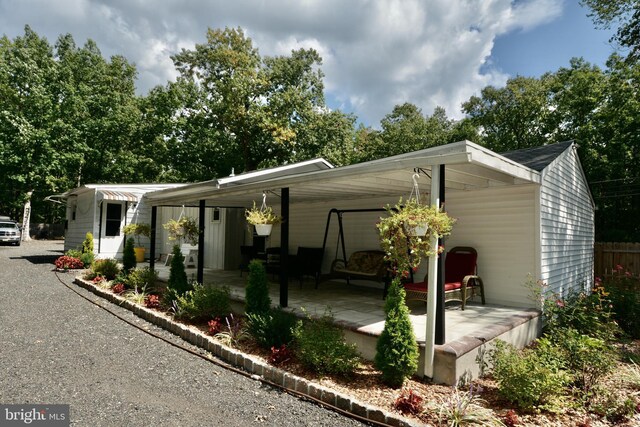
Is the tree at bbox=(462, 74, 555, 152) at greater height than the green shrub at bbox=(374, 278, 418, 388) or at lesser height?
greater

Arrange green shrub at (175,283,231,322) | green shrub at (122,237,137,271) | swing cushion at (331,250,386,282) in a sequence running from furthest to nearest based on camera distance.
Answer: green shrub at (122,237,137,271) < swing cushion at (331,250,386,282) < green shrub at (175,283,231,322)

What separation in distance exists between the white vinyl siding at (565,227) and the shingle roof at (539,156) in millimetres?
114

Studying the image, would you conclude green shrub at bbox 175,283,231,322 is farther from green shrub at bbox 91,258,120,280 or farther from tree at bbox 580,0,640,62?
tree at bbox 580,0,640,62

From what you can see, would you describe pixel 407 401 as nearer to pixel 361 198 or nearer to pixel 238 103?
pixel 361 198

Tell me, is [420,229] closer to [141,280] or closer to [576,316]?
[576,316]

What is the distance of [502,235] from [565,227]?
1717 millimetres

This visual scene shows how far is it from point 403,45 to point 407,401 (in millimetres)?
12025

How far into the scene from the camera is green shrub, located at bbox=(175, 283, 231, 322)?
18.3 feet

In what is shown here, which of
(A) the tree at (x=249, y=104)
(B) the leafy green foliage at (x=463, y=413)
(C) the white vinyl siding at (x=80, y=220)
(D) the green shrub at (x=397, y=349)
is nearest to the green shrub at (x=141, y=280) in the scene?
(D) the green shrub at (x=397, y=349)

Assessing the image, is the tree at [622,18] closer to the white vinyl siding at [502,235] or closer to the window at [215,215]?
the white vinyl siding at [502,235]

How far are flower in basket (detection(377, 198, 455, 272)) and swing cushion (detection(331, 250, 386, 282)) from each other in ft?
10.3

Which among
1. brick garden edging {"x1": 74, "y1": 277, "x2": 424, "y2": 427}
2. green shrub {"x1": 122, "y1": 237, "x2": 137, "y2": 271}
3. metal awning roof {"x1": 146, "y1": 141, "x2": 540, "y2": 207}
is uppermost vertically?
metal awning roof {"x1": 146, "y1": 141, "x2": 540, "y2": 207}

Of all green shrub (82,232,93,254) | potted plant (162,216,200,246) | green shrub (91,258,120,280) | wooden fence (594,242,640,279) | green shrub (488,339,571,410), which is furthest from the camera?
green shrub (82,232,93,254)

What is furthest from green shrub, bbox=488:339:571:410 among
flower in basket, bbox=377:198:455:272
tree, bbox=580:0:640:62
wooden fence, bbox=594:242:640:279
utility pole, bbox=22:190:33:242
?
utility pole, bbox=22:190:33:242
